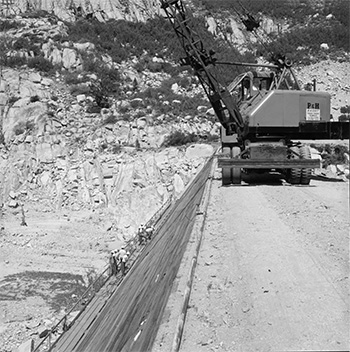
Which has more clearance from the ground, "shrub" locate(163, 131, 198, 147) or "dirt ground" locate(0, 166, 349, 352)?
"shrub" locate(163, 131, 198, 147)

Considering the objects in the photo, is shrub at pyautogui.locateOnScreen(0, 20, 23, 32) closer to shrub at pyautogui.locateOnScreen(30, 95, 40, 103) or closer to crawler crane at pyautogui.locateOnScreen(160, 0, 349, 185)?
shrub at pyautogui.locateOnScreen(30, 95, 40, 103)

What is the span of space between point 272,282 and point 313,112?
274 inches

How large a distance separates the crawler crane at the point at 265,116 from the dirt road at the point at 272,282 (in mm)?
2765

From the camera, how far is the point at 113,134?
1894cm

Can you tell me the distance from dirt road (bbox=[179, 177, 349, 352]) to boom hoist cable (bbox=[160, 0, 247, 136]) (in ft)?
15.1

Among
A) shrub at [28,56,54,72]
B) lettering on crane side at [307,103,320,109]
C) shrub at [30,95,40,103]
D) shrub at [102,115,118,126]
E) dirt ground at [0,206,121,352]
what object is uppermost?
shrub at [28,56,54,72]

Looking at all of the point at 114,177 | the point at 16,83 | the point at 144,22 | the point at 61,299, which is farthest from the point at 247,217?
the point at 144,22

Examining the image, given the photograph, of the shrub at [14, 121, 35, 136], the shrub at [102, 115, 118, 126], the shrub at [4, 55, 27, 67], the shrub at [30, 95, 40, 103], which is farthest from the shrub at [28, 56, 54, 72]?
the shrub at [102, 115, 118, 126]

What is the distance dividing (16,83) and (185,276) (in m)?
20.3

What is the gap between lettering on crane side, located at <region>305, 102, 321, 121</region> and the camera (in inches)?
394

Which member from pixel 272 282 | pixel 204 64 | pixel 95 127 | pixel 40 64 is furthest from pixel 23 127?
pixel 272 282

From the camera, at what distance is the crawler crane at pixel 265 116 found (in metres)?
9.83

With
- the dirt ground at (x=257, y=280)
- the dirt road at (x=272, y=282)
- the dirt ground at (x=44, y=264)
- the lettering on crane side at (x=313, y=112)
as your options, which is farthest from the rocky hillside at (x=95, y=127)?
the dirt road at (x=272, y=282)

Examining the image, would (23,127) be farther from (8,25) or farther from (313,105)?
(313,105)
